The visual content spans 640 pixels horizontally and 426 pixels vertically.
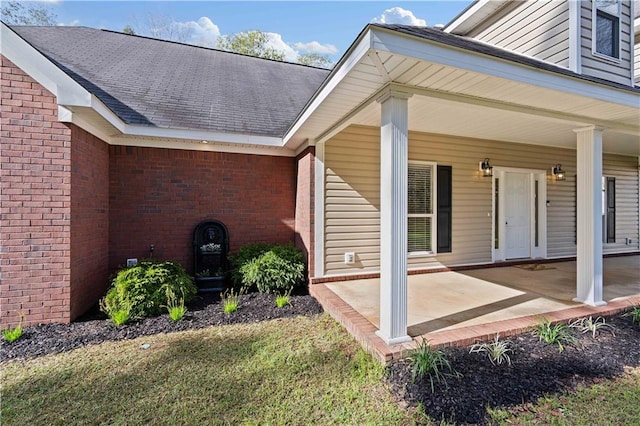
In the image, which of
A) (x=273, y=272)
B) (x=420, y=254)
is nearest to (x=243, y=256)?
(x=273, y=272)

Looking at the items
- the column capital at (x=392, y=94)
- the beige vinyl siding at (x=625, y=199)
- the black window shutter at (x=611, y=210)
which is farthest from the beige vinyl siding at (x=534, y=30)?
the black window shutter at (x=611, y=210)

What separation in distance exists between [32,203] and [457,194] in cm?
699

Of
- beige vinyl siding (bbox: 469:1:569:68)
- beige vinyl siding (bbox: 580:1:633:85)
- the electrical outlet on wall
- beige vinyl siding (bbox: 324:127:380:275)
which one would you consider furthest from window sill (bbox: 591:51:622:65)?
the electrical outlet on wall

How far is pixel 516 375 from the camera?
8.73 ft

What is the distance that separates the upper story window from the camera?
488 cm

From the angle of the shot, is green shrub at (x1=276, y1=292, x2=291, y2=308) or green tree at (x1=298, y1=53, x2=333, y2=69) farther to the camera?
green tree at (x1=298, y1=53, x2=333, y2=69)

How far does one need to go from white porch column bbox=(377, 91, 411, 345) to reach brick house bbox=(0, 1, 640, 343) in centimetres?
2

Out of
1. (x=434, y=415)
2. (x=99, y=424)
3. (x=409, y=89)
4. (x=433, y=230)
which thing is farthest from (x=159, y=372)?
(x=433, y=230)

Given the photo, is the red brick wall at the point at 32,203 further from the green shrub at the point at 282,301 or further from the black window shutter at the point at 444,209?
the black window shutter at the point at 444,209

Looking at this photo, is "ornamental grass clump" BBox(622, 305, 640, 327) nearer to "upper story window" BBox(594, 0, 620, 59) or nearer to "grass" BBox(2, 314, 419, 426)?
"grass" BBox(2, 314, 419, 426)

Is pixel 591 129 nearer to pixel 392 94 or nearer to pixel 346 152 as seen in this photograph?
pixel 392 94

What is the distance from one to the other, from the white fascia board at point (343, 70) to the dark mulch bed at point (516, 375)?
2764 mm

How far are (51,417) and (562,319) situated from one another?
5.19 meters

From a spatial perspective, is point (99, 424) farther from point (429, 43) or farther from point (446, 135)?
point (446, 135)
